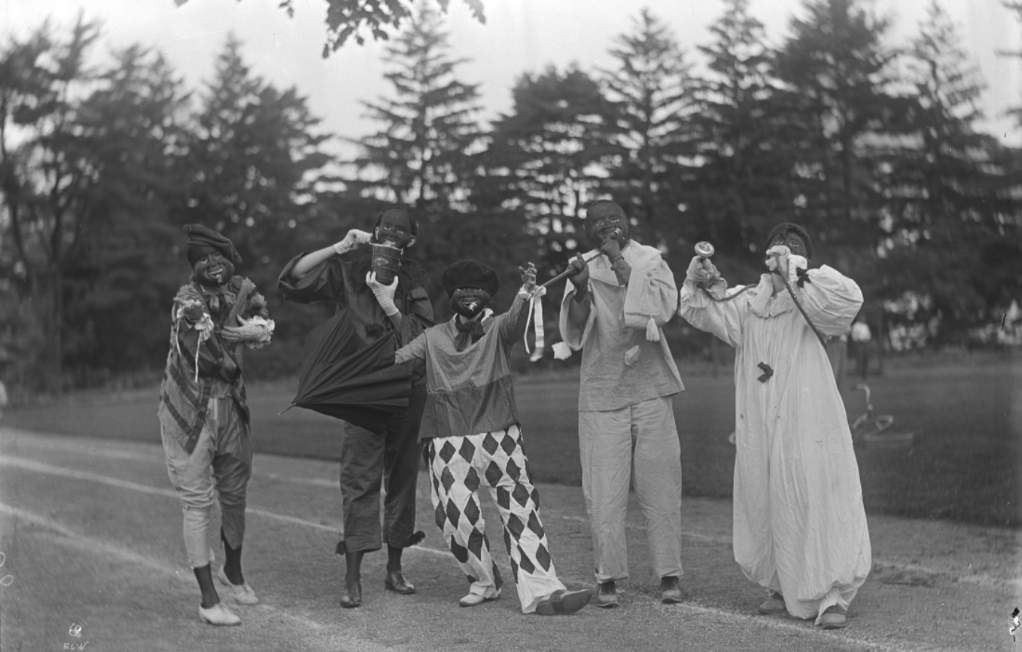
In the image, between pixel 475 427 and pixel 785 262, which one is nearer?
pixel 785 262

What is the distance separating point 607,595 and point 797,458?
1.07m

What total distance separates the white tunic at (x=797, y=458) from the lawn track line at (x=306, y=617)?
155 mm

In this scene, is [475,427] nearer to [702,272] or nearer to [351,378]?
[351,378]

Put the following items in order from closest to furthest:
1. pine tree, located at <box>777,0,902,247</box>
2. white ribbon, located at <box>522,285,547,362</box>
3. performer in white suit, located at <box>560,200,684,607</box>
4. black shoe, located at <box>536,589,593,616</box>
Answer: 1. black shoe, located at <box>536,589,593,616</box>
2. white ribbon, located at <box>522,285,547,362</box>
3. performer in white suit, located at <box>560,200,684,607</box>
4. pine tree, located at <box>777,0,902,247</box>

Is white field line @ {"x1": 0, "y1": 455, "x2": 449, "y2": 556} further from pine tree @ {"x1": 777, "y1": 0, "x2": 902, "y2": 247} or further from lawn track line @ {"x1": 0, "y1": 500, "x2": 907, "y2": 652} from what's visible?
pine tree @ {"x1": 777, "y1": 0, "x2": 902, "y2": 247}

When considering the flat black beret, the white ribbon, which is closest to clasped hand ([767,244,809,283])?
the white ribbon

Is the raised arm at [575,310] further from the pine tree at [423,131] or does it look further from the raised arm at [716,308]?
the pine tree at [423,131]

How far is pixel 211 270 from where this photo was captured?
579 cm

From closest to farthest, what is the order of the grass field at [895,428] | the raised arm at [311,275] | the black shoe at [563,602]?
the black shoe at [563,602] → the raised arm at [311,275] → the grass field at [895,428]

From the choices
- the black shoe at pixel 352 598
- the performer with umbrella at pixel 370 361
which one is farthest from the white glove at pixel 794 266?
the black shoe at pixel 352 598

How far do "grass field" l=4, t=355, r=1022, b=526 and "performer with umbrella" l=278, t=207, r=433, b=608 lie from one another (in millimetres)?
974

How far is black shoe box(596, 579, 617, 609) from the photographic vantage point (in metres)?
5.46

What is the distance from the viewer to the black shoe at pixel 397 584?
597 cm

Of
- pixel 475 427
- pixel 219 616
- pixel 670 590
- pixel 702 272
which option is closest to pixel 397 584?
pixel 219 616
